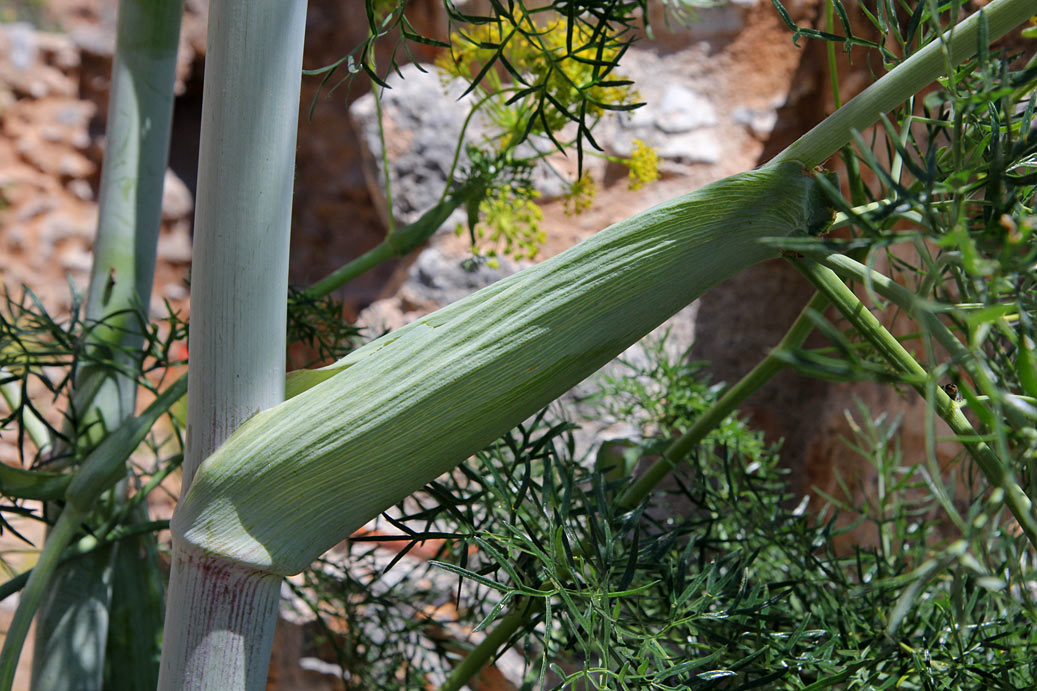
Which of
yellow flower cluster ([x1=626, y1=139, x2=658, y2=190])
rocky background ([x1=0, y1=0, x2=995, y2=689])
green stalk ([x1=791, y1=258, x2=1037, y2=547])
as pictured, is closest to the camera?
green stalk ([x1=791, y1=258, x2=1037, y2=547])

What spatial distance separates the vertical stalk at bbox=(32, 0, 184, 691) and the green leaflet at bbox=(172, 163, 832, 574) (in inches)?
9.0

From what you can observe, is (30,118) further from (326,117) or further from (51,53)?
(326,117)

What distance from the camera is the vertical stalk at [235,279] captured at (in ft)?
1.01

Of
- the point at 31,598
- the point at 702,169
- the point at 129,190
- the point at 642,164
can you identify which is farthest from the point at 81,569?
the point at 702,169

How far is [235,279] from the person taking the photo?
1.03 ft

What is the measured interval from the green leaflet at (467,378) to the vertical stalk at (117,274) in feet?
0.75

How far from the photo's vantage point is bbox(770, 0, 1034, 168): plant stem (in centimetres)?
26

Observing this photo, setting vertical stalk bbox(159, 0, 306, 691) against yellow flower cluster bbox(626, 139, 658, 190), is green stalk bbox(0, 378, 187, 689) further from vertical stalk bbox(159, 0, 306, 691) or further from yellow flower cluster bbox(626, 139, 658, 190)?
yellow flower cluster bbox(626, 139, 658, 190)

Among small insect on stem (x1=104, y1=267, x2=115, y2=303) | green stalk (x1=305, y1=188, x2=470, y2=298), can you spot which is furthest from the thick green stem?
green stalk (x1=305, y1=188, x2=470, y2=298)

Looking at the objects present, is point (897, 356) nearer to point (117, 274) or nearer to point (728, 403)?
point (728, 403)

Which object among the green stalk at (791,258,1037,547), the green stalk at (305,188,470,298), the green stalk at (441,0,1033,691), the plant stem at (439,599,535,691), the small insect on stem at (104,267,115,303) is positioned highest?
the small insect on stem at (104,267,115,303)

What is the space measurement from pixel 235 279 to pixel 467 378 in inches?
4.1

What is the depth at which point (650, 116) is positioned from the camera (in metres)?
1.17

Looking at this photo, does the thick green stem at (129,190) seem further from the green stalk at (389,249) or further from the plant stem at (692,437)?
the plant stem at (692,437)
